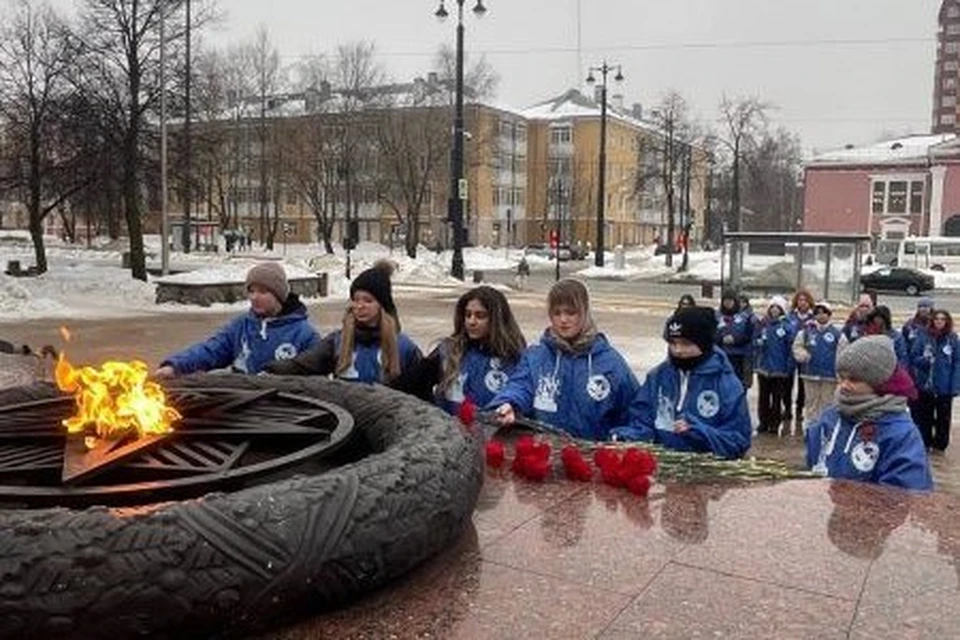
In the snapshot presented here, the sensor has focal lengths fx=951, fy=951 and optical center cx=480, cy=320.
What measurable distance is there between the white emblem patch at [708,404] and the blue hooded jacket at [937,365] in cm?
555

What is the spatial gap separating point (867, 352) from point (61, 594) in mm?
3072

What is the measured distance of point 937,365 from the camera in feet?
29.2

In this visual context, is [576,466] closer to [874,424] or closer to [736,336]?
[874,424]

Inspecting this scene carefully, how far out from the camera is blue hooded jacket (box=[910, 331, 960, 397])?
8867mm

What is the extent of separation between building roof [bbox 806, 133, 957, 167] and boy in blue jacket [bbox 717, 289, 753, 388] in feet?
197

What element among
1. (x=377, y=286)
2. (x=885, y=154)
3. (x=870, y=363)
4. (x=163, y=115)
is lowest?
(x=870, y=363)

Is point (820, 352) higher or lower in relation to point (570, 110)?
lower

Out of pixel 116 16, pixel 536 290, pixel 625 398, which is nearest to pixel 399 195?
pixel 536 290

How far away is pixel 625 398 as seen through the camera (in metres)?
4.46

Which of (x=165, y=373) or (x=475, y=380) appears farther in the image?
(x=165, y=373)

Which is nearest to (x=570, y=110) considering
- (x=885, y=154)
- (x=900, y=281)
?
(x=885, y=154)

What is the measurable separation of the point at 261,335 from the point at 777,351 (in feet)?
21.1

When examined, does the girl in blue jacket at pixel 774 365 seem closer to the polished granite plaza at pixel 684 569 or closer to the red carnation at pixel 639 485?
the polished granite plaza at pixel 684 569

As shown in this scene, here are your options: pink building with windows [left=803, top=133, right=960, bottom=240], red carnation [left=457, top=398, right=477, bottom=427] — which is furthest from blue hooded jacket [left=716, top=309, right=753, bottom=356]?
pink building with windows [left=803, top=133, right=960, bottom=240]
